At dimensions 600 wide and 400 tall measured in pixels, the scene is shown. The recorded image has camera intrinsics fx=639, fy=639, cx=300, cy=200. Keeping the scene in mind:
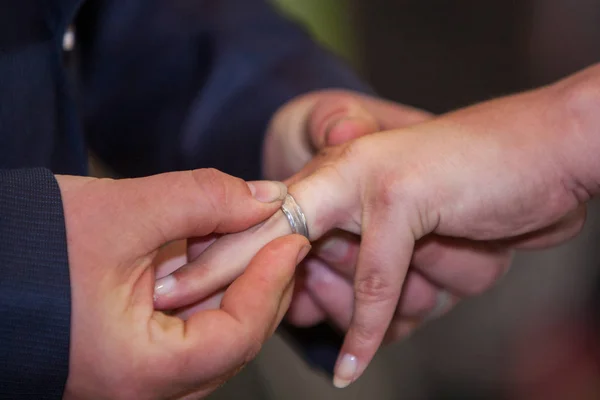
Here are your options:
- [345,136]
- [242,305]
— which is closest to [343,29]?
[345,136]

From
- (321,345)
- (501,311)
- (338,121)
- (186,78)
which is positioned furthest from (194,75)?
(501,311)

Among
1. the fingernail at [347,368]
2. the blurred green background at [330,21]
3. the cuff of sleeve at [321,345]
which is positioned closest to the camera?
the fingernail at [347,368]

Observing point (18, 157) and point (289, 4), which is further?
point (289, 4)

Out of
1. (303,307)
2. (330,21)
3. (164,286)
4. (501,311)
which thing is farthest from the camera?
(330,21)

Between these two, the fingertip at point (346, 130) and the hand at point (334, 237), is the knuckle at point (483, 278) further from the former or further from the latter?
the fingertip at point (346, 130)

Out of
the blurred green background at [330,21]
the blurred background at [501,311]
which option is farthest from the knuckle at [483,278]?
the blurred green background at [330,21]

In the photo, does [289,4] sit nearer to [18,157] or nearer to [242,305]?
[18,157]

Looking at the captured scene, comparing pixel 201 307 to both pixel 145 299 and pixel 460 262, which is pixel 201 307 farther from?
pixel 460 262
